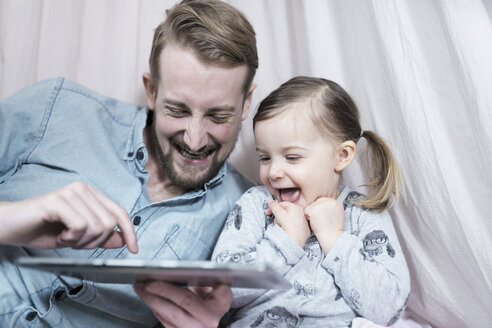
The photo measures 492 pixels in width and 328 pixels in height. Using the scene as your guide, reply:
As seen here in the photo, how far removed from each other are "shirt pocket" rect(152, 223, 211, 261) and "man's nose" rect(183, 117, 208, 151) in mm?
222

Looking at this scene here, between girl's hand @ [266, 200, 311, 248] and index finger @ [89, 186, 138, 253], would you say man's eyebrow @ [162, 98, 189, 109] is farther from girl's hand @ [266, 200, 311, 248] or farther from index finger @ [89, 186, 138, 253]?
index finger @ [89, 186, 138, 253]

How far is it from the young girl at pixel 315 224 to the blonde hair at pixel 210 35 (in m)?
0.17

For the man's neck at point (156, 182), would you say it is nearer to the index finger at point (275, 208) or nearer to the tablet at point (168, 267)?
the index finger at point (275, 208)

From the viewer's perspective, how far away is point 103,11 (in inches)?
62.7

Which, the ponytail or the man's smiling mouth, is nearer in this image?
the ponytail

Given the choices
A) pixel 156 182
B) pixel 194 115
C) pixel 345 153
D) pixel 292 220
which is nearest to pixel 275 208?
pixel 292 220

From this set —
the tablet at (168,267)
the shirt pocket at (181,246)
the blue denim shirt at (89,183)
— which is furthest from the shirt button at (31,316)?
the tablet at (168,267)

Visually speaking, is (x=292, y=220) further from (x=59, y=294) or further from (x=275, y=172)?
(x=59, y=294)

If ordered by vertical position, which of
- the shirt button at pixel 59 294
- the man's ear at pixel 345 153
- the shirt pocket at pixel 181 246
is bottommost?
the shirt button at pixel 59 294

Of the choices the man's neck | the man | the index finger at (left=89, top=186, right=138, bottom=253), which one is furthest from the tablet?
the man's neck

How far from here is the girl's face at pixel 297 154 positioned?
110cm

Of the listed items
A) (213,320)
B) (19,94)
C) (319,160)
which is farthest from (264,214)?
(19,94)

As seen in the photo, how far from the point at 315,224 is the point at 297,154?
0.17m

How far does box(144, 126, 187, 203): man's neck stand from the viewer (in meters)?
1.36
